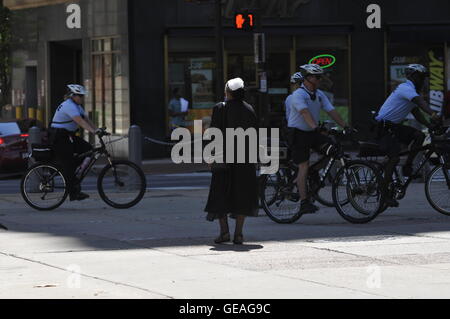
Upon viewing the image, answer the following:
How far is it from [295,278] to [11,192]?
1167 centimetres

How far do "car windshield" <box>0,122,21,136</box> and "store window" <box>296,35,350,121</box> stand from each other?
7834 millimetres

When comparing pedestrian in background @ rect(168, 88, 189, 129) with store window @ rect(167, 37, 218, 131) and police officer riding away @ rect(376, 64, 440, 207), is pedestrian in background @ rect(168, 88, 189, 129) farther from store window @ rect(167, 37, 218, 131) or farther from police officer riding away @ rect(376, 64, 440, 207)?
police officer riding away @ rect(376, 64, 440, 207)

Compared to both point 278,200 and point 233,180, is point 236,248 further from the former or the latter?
point 278,200

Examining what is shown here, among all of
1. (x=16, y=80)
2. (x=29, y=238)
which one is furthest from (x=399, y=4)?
(x=29, y=238)

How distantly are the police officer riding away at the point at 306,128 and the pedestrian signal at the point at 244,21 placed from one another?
7902 mm

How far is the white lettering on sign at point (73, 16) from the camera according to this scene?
3083cm

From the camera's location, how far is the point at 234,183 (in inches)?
463

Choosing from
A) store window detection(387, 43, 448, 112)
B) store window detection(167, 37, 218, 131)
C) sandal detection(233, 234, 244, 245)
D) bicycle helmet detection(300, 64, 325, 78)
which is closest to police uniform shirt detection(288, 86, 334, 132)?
bicycle helmet detection(300, 64, 325, 78)

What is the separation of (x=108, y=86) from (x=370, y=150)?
16613mm

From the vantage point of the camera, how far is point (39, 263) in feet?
33.7

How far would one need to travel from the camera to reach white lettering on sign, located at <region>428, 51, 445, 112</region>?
29.4 metres

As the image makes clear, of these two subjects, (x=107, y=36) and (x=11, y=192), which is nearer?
(x=11, y=192)

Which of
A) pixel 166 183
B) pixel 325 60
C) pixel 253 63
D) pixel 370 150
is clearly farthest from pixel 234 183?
pixel 325 60
